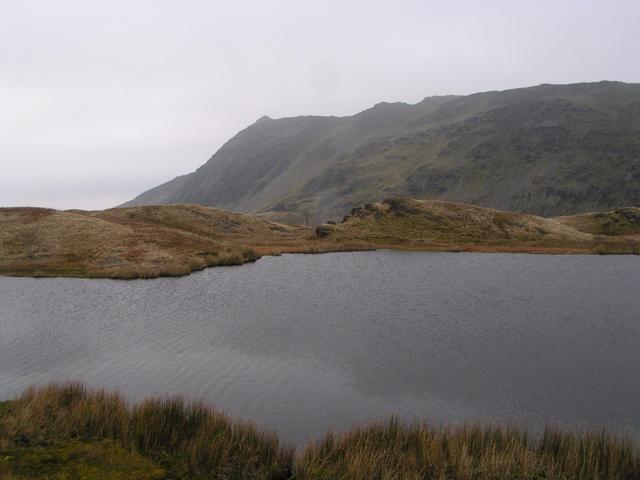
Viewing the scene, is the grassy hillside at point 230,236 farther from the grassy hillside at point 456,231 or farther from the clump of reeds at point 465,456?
the clump of reeds at point 465,456

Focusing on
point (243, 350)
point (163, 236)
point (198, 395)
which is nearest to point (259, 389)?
point (198, 395)

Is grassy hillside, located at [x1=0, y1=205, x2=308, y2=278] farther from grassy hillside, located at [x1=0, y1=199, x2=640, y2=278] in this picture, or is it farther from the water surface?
the water surface

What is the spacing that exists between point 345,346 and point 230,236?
70871 millimetres

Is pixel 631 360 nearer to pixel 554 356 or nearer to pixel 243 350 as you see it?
pixel 554 356

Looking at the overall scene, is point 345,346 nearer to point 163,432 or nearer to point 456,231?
point 163,432

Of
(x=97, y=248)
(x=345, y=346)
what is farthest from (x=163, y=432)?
(x=97, y=248)

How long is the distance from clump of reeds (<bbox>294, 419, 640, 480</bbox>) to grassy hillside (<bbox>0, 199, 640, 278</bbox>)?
45.2 m

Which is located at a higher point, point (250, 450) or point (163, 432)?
point (163, 432)

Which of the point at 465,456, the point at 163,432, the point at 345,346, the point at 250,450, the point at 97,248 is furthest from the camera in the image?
the point at 97,248

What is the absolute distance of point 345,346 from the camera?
26.5 metres

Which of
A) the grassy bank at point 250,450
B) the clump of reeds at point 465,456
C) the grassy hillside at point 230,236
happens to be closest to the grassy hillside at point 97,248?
the grassy hillside at point 230,236

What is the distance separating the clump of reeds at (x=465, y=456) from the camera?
11562mm

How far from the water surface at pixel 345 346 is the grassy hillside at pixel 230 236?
10.4 metres

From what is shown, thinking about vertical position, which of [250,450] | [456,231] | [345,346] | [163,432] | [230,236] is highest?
[230,236]
